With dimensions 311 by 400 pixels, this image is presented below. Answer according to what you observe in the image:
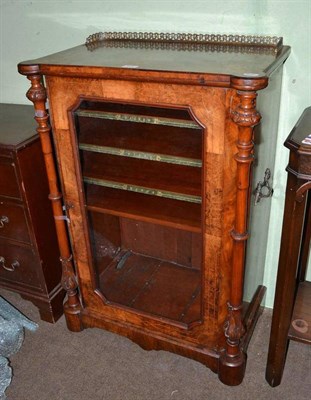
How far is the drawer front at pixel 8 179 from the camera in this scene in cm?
151

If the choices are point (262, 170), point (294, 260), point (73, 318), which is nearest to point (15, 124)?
point (73, 318)

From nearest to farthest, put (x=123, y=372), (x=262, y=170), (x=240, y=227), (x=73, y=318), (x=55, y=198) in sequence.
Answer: (x=240, y=227) → (x=262, y=170) → (x=55, y=198) → (x=123, y=372) → (x=73, y=318)

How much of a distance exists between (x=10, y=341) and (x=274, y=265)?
1109mm

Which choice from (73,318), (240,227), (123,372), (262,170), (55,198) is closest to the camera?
(240,227)

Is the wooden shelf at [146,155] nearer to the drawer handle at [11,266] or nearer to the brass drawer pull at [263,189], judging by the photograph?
the brass drawer pull at [263,189]

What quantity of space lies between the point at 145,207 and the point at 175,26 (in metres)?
0.62

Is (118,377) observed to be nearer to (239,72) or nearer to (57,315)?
(57,315)

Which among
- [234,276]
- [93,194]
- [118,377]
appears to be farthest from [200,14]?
[118,377]

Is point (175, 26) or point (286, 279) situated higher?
point (175, 26)

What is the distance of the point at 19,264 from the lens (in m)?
1.76

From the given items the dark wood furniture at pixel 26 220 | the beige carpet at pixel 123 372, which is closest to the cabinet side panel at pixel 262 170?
the beige carpet at pixel 123 372

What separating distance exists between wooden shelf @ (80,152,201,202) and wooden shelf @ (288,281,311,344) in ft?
1.79

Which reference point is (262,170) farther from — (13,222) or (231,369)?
(13,222)

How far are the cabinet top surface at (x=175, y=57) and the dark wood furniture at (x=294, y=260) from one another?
0.21 m
